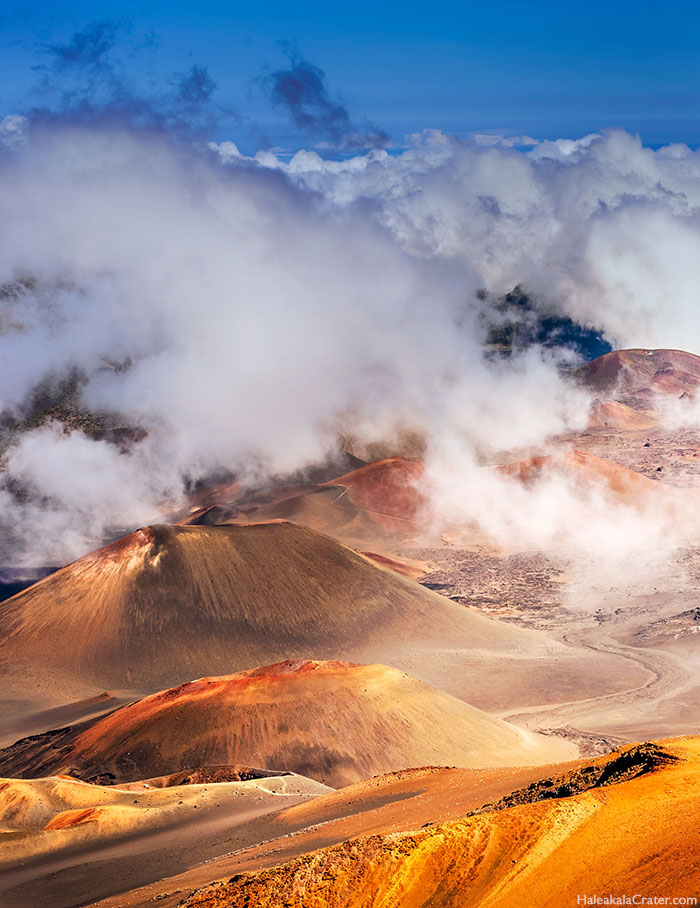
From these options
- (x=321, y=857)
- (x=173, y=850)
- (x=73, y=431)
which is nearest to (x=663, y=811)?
(x=321, y=857)

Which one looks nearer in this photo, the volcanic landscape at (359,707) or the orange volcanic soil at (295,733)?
Answer: the volcanic landscape at (359,707)

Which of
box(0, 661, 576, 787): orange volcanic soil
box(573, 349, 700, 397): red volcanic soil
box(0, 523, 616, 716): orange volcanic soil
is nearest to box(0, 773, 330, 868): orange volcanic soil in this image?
box(0, 661, 576, 787): orange volcanic soil

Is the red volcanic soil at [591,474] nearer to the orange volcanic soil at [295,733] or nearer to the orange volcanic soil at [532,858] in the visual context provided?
the orange volcanic soil at [295,733]

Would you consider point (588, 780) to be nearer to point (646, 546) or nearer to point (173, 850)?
point (173, 850)

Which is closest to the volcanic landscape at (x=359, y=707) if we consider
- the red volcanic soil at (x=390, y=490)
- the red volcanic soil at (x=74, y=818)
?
the red volcanic soil at (x=74, y=818)

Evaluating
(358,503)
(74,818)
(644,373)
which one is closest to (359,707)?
(74,818)

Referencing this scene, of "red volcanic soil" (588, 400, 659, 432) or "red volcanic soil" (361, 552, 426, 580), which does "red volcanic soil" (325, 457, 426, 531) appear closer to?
"red volcanic soil" (361, 552, 426, 580)

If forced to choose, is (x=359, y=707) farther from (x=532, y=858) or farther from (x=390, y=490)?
(x=390, y=490)
